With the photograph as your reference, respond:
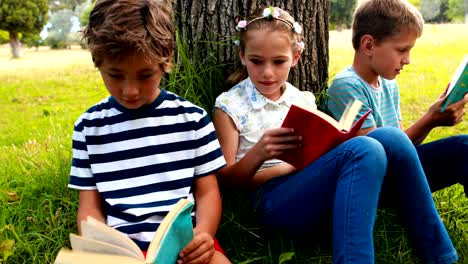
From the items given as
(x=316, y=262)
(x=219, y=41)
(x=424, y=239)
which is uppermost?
(x=219, y=41)

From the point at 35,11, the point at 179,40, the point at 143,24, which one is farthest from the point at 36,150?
the point at 35,11

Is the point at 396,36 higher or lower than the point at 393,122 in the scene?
higher

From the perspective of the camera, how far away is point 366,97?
2.69 metres

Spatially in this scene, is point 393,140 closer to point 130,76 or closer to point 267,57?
point 267,57

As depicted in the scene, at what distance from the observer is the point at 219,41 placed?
110 inches

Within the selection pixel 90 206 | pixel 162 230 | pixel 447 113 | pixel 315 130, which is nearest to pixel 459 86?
pixel 447 113

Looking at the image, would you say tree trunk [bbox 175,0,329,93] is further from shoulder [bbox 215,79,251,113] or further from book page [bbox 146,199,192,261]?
book page [bbox 146,199,192,261]

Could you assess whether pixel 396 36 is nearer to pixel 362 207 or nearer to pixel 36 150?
pixel 362 207

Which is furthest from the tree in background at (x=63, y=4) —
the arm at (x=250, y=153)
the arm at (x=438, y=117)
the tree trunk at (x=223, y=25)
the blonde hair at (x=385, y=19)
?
the arm at (x=438, y=117)

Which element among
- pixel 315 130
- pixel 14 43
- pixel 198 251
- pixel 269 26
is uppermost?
pixel 269 26

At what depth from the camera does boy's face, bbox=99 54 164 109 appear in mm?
1954

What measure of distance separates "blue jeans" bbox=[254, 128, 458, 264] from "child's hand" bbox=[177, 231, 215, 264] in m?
0.43

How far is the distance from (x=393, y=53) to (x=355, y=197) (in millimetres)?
941

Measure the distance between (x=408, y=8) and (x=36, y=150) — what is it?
2306mm
